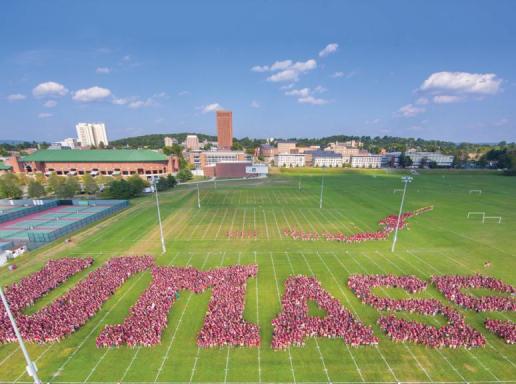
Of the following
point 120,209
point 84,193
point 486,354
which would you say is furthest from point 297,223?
point 84,193

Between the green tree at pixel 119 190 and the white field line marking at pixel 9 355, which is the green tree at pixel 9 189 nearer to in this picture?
the green tree at pixel 119 190

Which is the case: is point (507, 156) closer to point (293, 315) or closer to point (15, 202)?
point (293, 315)

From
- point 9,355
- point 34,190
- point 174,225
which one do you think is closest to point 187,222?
point 174,225

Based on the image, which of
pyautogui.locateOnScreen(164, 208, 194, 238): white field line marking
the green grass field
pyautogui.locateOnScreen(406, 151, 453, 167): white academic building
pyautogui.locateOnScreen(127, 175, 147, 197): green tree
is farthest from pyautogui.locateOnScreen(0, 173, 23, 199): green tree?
pyautogui.locateOnScreen(406, 151, 453, 167): white academic building

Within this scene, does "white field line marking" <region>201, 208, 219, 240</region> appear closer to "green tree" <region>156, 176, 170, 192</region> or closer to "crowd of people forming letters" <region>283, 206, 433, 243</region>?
"crowd of people forming letters" <region>283, 206, 433, 243</region>

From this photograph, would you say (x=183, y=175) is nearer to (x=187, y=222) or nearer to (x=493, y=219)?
(x=187, y=222)

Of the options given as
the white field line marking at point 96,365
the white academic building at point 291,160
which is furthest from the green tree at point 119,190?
the white academic building at point 291,160
